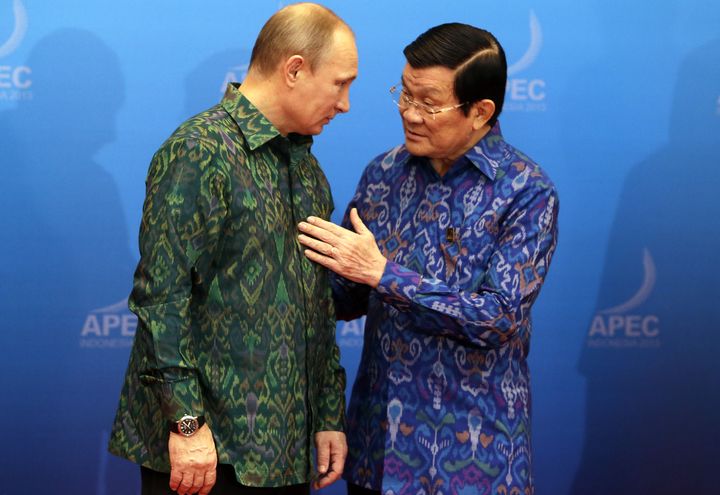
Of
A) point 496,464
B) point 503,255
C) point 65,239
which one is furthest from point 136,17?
point 496,464

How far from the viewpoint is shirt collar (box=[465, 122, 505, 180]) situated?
2186 mm

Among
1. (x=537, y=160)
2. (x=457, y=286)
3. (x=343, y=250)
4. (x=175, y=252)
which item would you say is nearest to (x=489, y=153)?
(x=457, y=286)

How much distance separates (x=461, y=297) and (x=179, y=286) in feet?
1.93

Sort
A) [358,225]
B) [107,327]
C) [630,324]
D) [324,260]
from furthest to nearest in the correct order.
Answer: [630,324]
[107,327]
[358,225]
[324,260]

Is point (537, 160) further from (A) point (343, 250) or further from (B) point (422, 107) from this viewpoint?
(A) point (343, 250)

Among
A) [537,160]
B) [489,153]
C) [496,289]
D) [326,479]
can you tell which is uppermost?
[537,160]

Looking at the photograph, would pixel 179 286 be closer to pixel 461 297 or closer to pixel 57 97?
pixel 461 297

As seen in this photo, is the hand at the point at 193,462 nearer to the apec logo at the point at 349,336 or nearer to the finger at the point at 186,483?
the finger at the point at 186,483

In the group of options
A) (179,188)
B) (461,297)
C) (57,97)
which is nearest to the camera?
(179,188)

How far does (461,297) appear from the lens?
2.10m

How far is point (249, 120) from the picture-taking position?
1.94 m

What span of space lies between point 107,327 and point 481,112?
146 centimetres

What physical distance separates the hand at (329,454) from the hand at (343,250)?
1.09ft

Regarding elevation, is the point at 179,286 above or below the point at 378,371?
above
